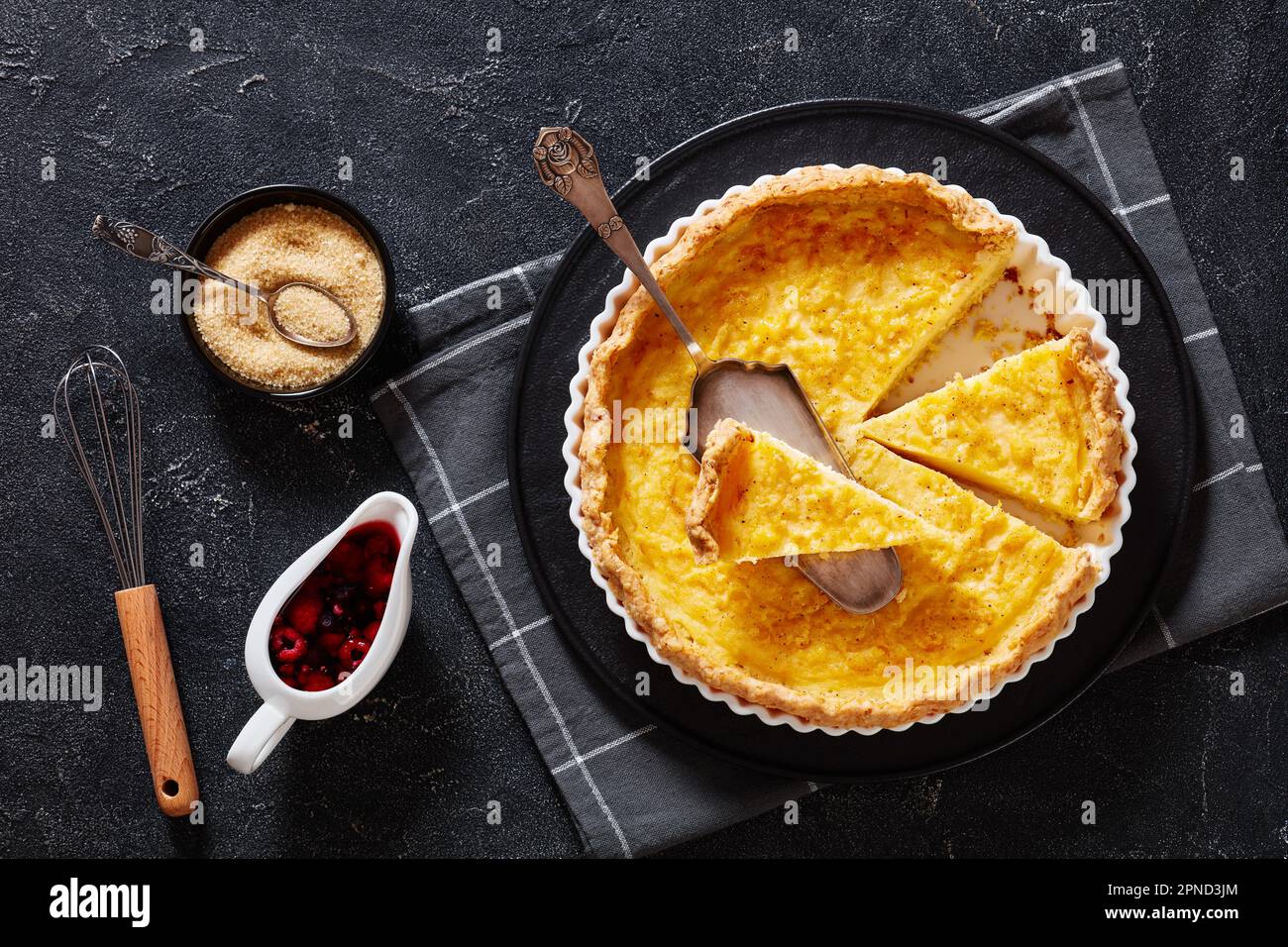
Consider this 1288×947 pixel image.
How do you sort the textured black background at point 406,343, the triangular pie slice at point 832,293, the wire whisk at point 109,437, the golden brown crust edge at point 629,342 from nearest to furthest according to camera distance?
the golden brown crust edge at point 629,342, the triangular pie slice at point 832,293, the textured black background at point 406,343, the wire whisk at point 109,437

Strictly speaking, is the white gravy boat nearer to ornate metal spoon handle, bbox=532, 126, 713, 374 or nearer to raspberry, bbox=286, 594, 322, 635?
raspberry, bbox=286, 594, 322, 635

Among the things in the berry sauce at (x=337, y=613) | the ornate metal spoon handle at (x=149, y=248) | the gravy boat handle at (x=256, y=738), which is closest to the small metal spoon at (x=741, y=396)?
the berry sauce at (x=337, y=613)

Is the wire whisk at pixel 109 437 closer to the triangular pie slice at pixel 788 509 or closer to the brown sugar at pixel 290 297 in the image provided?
the brown sugar at pixel 290 297

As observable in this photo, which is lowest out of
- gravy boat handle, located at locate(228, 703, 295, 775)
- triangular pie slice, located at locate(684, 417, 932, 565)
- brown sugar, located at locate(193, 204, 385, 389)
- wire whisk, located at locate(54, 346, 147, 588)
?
gravy boat handle, located at locate(228, 703, 295, 775)

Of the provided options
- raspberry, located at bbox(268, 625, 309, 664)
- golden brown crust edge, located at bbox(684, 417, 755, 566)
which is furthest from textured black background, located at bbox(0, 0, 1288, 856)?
golden brown crust edge, located at bbox(684, 417, 755, 566)

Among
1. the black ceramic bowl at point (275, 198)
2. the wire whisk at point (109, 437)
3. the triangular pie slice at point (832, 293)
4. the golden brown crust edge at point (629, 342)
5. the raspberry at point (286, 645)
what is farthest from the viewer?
the wire whisk at point (109, 437)

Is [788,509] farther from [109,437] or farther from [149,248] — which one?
[109,437]

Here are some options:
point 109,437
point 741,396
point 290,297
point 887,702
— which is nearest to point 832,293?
point 741,396
